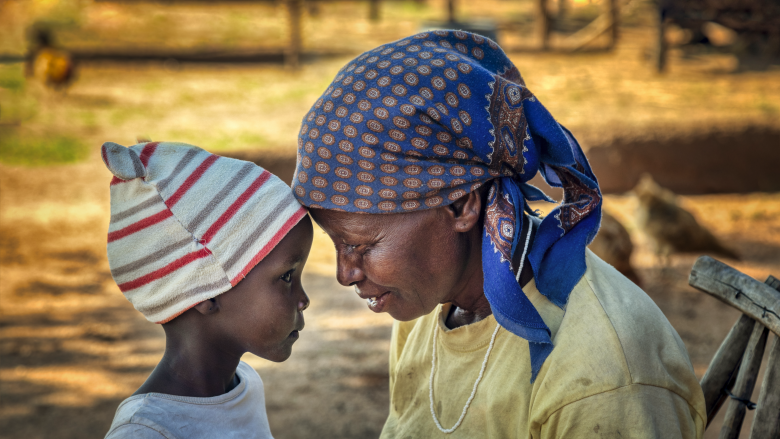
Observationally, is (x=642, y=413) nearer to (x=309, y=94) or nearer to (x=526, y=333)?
(x=526, y=333)

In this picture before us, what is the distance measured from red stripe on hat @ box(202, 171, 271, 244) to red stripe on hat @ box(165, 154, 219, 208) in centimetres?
11

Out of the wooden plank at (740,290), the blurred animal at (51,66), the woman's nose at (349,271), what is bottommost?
the blurred animal at (51,66)

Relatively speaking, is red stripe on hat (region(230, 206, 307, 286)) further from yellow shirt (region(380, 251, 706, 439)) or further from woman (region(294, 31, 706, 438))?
yellow shirt (region(380, 251, 706, 439))

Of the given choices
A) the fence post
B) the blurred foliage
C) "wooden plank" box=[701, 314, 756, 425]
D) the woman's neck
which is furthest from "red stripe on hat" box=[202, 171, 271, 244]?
the fence post

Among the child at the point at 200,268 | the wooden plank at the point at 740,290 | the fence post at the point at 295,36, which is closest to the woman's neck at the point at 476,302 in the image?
the child at the point at 200,268

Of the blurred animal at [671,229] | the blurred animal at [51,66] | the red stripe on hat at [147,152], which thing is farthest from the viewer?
the blurred animal at [51,66]

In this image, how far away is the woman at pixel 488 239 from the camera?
1.52 metres

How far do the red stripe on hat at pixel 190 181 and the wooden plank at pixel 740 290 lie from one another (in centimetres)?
138

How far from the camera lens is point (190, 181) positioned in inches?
67.2

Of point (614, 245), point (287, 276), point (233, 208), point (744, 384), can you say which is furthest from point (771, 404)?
point (614, 245)

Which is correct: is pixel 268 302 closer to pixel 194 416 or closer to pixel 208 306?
pixel 208 306

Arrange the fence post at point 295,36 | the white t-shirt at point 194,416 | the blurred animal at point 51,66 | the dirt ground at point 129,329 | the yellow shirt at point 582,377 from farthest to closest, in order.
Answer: the fence post at point 295,36
the blurred animal at point 51,66
the dirt ground at point 129,329
the white t-shirt at point 194,416
the yellow shirt at point 582,377

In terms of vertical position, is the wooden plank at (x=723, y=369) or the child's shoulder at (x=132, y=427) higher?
the child's shoulder at (x=132, y=427)

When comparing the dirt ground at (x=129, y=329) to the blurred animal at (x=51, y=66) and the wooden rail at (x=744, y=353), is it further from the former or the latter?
the blurred animal at (x=51, y=66)
